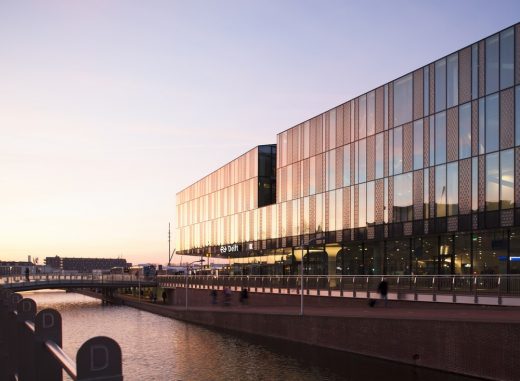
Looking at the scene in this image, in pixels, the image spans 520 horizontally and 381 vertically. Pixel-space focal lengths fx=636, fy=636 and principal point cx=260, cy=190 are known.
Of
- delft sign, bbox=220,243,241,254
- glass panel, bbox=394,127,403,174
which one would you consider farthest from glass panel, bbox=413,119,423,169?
delft sign, bbox=220,243,241,254

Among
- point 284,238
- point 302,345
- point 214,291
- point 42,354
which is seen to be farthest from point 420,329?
point 284,238

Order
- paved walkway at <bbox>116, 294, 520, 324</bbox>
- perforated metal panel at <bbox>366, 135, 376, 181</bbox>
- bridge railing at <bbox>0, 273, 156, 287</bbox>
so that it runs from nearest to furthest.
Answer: paved walkway at <bbox>116, 294, 520, 324</bbox> → perforated metal panel at <bbox>366, 135, 376, 181</bbox> → bridge railing at <bbox>0, 273, 156, 287</bbox>

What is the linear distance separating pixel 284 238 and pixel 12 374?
5419 centimetres

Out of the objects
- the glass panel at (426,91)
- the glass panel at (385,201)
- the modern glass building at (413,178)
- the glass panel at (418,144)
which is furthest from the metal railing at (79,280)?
the glass panel at (426,91)

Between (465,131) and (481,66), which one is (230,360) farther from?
(481,66)

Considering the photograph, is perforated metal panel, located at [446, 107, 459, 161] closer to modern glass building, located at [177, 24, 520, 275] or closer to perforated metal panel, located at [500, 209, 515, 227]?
modern glass building, located at [177, 24, 520, 275]

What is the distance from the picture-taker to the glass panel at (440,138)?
4025cm

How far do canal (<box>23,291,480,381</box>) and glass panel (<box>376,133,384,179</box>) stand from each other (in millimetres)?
16381

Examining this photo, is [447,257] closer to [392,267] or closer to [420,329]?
[392,267]

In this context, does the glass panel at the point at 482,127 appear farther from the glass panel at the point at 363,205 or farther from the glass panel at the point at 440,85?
the glass panel at the point at 363,205

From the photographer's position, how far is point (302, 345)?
3180cm

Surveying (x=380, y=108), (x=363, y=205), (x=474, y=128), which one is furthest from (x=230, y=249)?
(x=474, y=128)

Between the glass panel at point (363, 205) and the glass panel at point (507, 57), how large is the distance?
14.3 meters

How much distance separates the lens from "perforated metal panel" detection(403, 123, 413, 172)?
43.1m
